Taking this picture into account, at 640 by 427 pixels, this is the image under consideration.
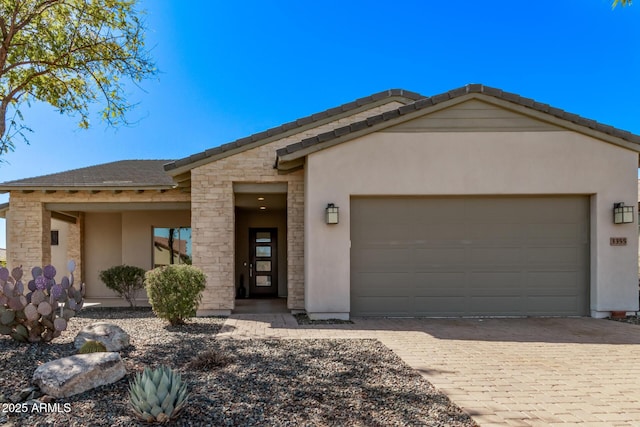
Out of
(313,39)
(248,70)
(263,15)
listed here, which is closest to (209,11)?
(263,15)

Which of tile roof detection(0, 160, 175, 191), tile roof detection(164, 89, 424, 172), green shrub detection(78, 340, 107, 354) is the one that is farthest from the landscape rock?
tile roof detection(0, 160, 175, 191)

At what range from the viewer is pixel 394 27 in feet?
41.1

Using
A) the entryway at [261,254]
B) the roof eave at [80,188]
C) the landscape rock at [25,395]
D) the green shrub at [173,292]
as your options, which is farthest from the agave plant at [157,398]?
the entryway at [261,254]

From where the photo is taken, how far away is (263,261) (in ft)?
45.1

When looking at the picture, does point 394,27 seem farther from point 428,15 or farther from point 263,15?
point 263,15

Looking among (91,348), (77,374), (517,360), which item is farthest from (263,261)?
(77,374)

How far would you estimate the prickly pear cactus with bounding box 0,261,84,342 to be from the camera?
15.4ft

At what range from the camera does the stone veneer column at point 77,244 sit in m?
13.1

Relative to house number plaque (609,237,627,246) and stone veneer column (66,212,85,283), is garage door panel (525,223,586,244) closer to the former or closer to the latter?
house number plaque (609,237,627,246)

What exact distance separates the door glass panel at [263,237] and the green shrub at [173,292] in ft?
21.3

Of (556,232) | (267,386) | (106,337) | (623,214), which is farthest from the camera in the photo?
(556,232)

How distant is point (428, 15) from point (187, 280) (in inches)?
424

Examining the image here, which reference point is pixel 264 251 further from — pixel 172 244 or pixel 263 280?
pixel 172 244

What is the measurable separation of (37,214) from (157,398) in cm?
985
